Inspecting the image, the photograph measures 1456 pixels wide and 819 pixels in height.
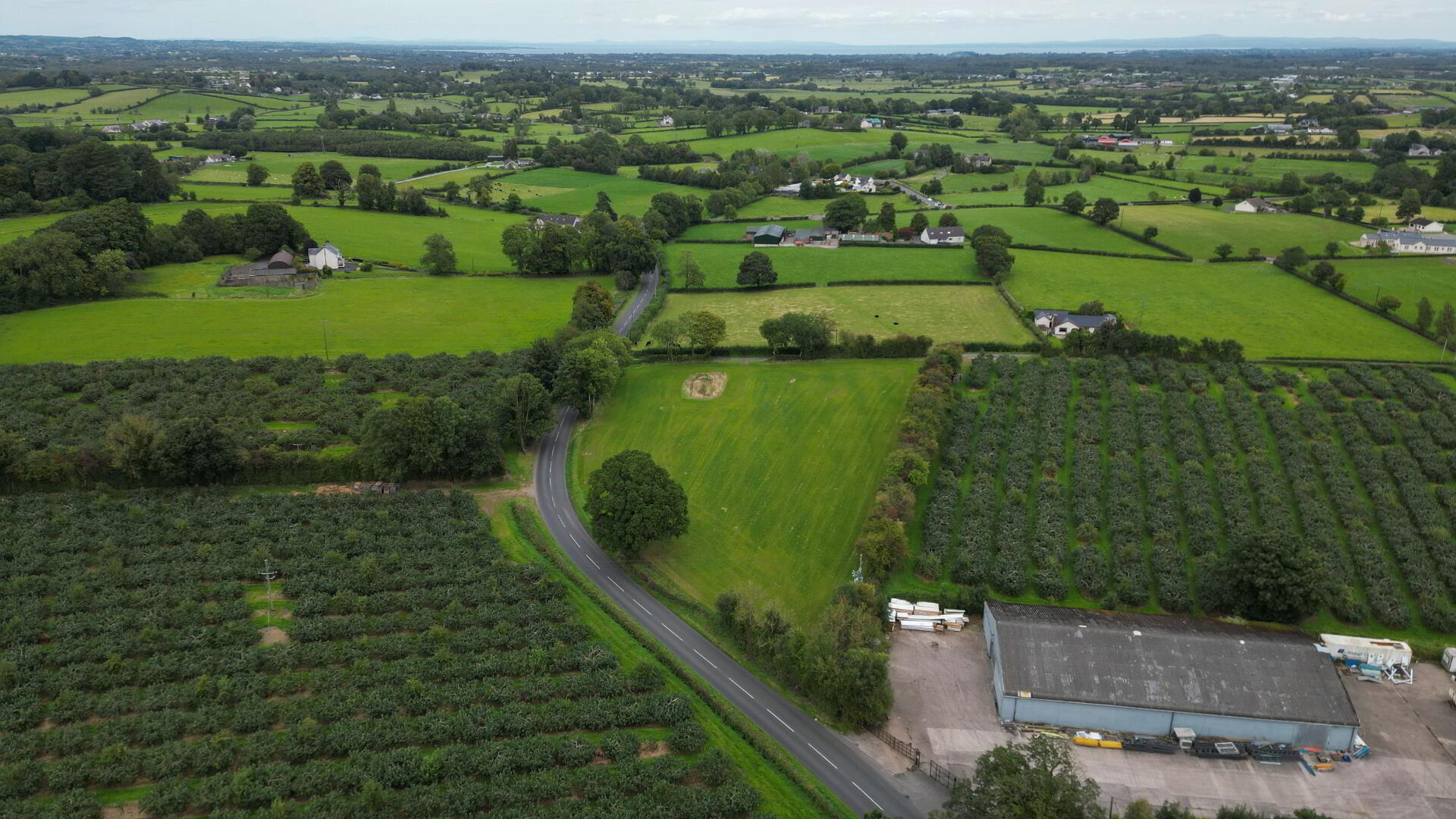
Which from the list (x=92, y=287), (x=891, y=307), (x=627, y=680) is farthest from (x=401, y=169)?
(x=627, y=680)

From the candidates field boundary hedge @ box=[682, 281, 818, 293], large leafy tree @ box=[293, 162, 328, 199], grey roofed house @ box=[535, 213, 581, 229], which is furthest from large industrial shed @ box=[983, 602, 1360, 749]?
large leafy tree @ box=[293, 162, 328, 199]

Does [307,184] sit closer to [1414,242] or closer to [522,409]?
[522,409]

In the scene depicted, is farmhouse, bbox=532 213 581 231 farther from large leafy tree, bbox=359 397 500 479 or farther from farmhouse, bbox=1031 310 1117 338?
farmhouse, bbox=1031 310 1117 338

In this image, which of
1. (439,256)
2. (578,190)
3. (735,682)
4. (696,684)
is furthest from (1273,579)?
(578,190)

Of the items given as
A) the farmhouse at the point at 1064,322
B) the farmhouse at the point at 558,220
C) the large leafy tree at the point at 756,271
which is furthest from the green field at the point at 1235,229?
the farmhouse at the point at 558,220

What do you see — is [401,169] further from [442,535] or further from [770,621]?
[770,621]

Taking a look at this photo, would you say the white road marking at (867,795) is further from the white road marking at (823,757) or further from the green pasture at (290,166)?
the green pasture at (290,166)

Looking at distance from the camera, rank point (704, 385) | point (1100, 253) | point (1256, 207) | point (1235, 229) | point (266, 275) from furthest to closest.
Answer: point (1256, 207)
point (1235, 229)
point (1100, 253)
point (266, 275)
point (704, 385)
